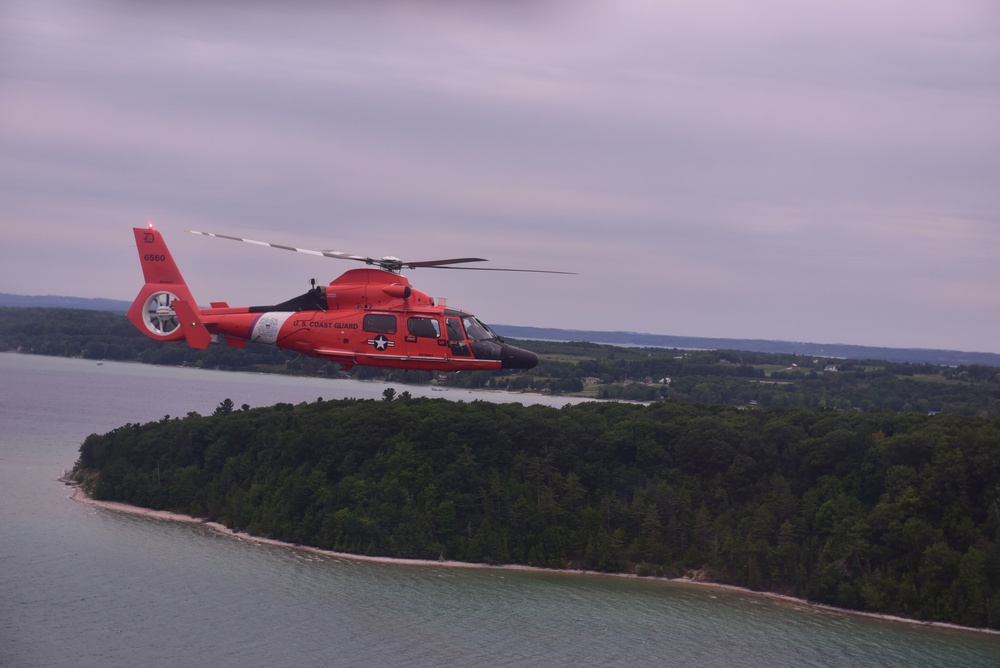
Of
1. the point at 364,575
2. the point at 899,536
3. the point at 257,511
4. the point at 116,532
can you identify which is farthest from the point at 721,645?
the point at 116,532

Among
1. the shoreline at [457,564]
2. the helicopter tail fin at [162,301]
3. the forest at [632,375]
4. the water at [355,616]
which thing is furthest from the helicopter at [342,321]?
the forest at [632,375]

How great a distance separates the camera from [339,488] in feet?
242

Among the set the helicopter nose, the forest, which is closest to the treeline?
the forest

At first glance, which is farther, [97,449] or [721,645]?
[97,449]

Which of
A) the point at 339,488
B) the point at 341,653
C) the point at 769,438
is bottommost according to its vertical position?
the point at 341,653

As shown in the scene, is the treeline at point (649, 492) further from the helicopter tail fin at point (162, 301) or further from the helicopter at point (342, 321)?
the helicopter tail fin at point (162, 301)

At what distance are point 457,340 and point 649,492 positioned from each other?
1868 inches

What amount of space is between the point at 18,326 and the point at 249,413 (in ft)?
267

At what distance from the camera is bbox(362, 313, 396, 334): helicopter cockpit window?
2552 cm

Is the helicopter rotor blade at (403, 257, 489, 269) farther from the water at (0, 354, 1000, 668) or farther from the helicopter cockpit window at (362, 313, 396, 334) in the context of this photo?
the water at (0, 354, 1000, 668)

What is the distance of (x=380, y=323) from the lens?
25578 millimetres

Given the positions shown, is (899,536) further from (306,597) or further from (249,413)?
(249,413)

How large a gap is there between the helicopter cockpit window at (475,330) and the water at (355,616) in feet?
107

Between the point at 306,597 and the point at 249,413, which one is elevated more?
the point at 249,413
